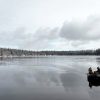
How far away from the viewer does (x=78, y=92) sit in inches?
866

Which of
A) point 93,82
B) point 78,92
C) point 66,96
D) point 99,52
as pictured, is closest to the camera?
point 66,96

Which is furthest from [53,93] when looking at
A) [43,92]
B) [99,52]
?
[99,52]

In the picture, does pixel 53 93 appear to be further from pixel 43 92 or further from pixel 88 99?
pixel 88 99

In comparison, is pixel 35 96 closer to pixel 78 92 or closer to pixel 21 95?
pixel 21 95

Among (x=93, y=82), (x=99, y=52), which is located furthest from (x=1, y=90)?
(x=99, y=52)

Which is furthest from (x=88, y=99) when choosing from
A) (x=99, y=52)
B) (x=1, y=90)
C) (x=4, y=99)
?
(x=99, y=52)

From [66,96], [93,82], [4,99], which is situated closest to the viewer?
[4,99]

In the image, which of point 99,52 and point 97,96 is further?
point 99,52

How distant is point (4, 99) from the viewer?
62.4ft

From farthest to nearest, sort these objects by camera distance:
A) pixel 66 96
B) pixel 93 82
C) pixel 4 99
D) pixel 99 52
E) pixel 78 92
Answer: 1. pixel 99 52
2. pixel 93 82
3. pixel 78 92
4. pixel 66 96
5. pixel 4 99

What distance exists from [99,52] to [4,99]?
7196 inches

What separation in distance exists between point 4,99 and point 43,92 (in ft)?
16.3

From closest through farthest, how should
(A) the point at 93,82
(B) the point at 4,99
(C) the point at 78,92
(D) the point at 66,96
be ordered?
(B) the point at 4,99 → (D) the point at 66,96 → (C) the point at 78,92 → (A) the point at 93,82

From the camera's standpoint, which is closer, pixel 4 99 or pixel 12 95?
pixel 4 99
